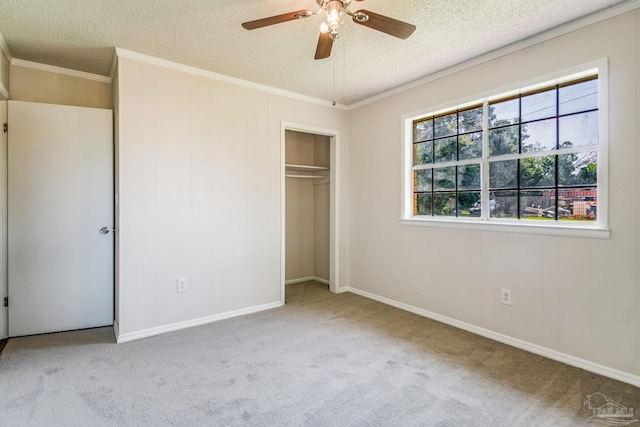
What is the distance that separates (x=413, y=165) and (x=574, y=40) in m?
1.70

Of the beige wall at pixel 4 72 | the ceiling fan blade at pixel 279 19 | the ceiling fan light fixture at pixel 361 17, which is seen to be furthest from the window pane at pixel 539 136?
the beige wall at pixel 4 72

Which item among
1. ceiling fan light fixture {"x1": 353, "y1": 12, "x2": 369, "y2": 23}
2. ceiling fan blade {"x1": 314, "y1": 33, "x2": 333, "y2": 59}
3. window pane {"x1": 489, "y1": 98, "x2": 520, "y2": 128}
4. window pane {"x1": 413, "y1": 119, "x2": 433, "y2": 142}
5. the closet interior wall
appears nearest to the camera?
ceiling fan light fixture {"x1": 353, "y1": 12, "x2": 369, "y2": 23}

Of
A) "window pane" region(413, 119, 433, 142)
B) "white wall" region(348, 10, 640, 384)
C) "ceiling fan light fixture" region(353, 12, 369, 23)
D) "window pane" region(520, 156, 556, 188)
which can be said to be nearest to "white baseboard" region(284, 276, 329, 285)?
"white wall" region(348, 10, 640, 384)

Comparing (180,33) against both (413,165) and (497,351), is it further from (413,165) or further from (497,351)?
(497,351)

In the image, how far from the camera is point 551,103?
8.55 ft

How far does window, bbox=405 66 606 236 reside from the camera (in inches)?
95.8

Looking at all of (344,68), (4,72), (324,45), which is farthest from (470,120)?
(4,72)

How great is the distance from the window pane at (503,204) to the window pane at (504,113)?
2.04ft

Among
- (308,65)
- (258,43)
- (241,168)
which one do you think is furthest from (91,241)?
(308,65)

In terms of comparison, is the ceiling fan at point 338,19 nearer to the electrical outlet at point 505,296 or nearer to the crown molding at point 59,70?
the electrical outlet at point 505,296

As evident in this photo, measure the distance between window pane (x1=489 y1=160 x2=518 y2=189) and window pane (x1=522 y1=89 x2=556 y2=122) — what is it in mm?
390

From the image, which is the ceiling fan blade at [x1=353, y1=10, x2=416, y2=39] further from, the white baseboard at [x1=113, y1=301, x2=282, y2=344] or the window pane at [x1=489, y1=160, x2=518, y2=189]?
the white baseboard at [x1=113, y1=301, x2=282, y2=344]

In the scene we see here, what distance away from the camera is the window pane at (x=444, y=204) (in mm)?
3340

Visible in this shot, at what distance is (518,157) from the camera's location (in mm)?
2758
